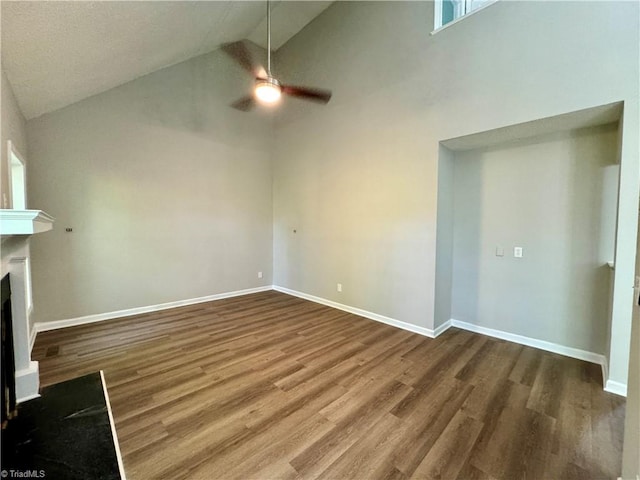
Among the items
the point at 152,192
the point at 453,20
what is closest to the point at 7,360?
the point at 152,192

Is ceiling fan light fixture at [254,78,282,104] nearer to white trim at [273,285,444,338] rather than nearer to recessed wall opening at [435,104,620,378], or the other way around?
recessed wall opening at [435,104,620,378]

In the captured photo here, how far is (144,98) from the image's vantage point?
412cm

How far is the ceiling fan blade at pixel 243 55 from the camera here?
5.01 metres

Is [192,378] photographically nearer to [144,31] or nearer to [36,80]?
[36,80]

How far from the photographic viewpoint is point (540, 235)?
3.09 m

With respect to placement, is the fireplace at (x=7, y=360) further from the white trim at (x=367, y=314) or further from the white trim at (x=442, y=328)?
the white trim at (x=442, y=328)

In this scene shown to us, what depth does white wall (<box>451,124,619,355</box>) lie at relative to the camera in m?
2.77

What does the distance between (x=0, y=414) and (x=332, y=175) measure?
4189 mm

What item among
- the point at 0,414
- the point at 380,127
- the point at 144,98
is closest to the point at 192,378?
the point at 0,414

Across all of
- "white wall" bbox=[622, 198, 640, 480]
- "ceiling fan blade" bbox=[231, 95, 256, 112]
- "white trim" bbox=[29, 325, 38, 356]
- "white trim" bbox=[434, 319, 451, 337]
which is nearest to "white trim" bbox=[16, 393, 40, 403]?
"white trim" bbox=[29, 325, 38, 356]

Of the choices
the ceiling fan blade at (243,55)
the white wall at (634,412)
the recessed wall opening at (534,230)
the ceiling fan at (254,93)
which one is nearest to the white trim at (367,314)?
the recessed wall opening at (534,230)

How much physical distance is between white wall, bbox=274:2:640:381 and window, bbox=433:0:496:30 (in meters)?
0.10

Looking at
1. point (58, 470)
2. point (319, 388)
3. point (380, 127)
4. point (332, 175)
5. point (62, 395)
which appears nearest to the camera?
point (58, 470)

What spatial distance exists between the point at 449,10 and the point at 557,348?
414cm
